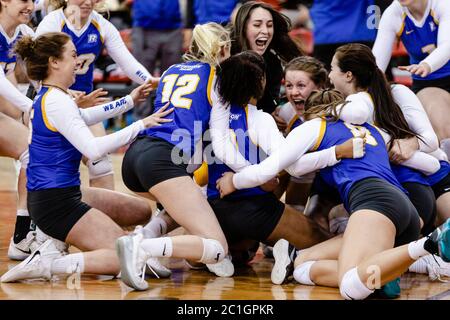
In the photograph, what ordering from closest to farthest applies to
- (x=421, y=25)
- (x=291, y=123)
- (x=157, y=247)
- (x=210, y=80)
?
(x=157, y=247)
(x=210, y=80)
(x=291, y=123)
(x=421, y=25)

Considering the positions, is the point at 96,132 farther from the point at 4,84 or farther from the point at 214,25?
the point at 214,25

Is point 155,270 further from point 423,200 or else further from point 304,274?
point 423,200

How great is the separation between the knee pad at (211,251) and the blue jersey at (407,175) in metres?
1.09

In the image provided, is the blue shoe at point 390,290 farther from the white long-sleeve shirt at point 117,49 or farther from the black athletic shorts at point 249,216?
the white long-sleeve shirt at point 117,49

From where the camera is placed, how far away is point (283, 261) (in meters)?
4.29

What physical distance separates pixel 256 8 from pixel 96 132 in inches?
49.3

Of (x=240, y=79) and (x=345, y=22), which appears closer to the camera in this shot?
(x=240, y=79)

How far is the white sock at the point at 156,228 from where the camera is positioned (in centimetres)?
463

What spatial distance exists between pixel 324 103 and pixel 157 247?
46.3 inches

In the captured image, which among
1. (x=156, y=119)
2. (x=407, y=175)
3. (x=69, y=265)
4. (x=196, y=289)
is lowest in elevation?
(x=196, y=289)

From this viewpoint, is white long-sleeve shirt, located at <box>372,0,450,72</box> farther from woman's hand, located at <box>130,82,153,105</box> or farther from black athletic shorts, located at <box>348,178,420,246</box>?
woman's hand, located at <box>130,82,153,105</box>

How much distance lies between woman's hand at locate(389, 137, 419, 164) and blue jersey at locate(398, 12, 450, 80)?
121 centimetres

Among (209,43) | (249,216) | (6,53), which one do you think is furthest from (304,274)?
(6,53)

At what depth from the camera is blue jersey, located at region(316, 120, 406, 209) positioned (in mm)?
4203
